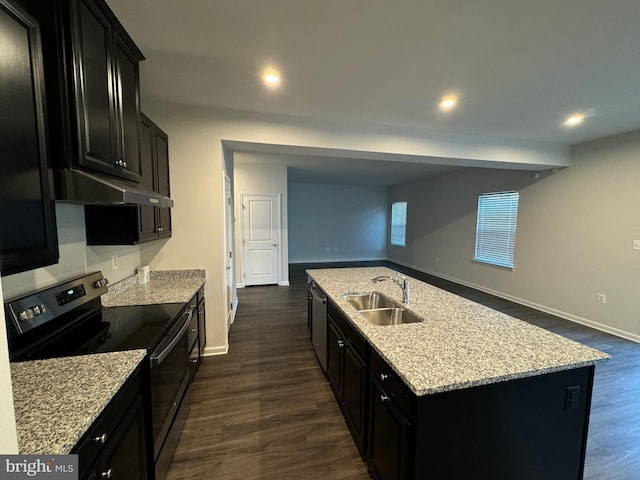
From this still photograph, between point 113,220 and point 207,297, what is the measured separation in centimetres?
128

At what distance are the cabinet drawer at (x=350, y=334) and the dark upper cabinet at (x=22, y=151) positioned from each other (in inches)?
62.1

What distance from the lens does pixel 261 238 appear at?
5.85m

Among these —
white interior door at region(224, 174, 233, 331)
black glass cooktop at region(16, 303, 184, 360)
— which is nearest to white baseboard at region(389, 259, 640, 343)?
white interior door at region(224, 174, 233, 331)

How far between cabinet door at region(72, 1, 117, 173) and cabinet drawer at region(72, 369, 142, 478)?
1.06 metres

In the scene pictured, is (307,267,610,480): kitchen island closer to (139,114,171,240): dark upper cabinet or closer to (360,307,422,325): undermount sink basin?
(360,307,422,325): undermount sink basin

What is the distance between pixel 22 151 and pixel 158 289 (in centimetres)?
166

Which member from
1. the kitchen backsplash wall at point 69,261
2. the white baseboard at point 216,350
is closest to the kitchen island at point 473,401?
the kitchen backsplash wall at point 69,261

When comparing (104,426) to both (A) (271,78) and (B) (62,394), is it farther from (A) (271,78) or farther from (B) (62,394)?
(A) (271,78)

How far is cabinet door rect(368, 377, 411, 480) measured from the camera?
1.19 meters

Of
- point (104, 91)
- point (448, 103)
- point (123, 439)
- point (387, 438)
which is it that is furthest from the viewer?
point (448, 103)

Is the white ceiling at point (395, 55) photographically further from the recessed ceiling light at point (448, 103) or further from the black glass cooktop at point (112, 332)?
the black glass cooktop at point (112, 332)

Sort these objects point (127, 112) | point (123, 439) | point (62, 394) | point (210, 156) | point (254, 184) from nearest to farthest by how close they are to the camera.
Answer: point (62, 394) → point (123, 439) → point (127, 112) → point (210, 156) → point (254, 184)

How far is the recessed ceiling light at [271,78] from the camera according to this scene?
2141 mm

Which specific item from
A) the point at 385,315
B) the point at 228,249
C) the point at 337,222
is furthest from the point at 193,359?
the point at 337,222
